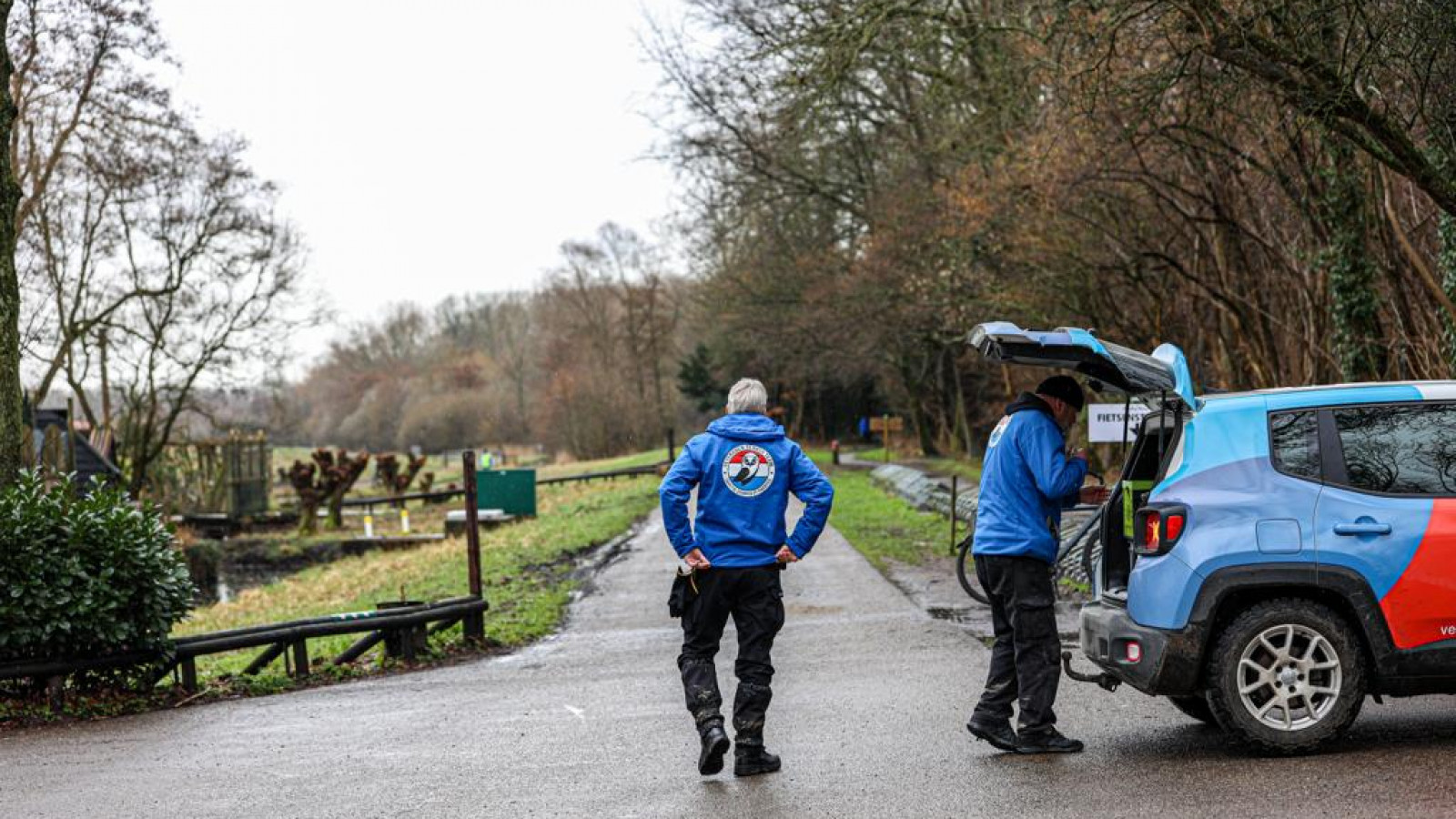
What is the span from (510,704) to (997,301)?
19.1m

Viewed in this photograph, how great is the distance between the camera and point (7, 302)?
490 inches

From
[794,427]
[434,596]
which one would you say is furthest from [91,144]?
[794,427]

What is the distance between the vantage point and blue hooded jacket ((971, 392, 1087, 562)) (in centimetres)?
717

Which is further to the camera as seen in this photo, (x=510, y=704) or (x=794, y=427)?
(x=794, y=427)

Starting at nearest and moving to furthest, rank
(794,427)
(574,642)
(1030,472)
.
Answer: (1030,472) < (574,642) < (794,427)

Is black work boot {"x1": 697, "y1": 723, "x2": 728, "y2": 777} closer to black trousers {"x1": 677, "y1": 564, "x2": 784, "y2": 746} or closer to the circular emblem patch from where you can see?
black trousers {"x1": 677, "y1": 564, "x2": 784, "y2": 746}

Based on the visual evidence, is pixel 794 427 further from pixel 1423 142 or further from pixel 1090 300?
pixel 1423 142

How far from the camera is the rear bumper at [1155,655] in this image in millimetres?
6887

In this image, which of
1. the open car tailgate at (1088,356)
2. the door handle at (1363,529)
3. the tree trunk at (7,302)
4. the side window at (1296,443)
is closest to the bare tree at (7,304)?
the tree trunk at (7,302)

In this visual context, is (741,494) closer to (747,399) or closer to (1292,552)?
(747,399)

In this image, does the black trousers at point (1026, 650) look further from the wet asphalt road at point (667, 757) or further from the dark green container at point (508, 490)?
the dark green container at point (508, 490)

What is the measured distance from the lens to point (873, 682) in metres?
10.1

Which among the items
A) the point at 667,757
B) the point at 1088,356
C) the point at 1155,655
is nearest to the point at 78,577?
the point at 667,757

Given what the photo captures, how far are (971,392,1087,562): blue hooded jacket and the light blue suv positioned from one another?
353mm
